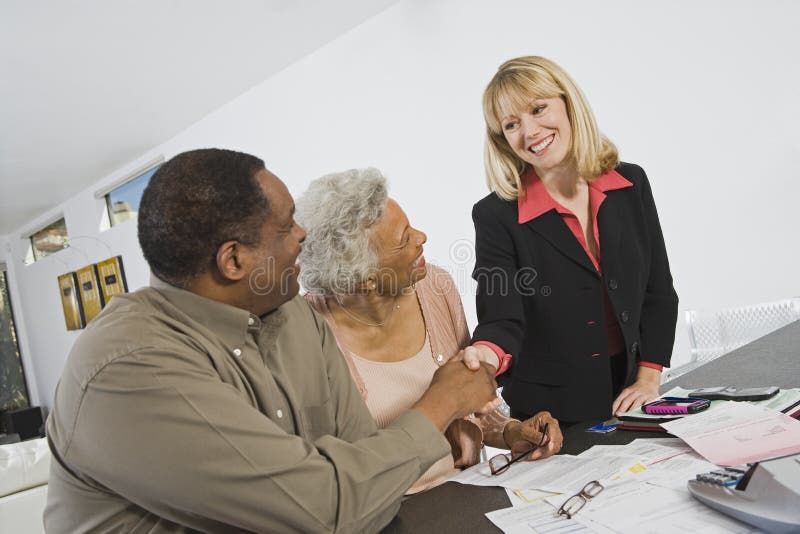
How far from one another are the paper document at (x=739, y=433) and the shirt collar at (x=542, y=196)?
74 centimetres

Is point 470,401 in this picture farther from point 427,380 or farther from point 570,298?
point 570,298

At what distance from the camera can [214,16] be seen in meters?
4.41

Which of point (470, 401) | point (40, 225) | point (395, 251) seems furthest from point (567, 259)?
point (40, 225)

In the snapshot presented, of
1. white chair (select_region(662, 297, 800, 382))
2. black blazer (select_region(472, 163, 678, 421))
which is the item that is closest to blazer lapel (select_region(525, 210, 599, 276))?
black blazer (select_region(472, 163, 678, 421))

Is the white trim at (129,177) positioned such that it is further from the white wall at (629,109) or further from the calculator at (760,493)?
the calculator at (760,493)

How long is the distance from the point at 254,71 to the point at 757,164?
416 cm

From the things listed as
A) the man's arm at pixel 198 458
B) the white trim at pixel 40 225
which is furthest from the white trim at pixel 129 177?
the man's arm at pixel 198 458

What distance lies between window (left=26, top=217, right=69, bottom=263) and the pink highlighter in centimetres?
1006

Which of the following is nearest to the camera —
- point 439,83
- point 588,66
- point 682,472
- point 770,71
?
point 682,472

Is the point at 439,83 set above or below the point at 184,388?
above

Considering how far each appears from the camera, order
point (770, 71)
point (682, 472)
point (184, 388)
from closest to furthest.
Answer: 1. point (184, 388)
2. point (682, 472)
3. point (770, 71)

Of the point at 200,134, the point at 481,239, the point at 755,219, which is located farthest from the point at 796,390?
the point at 200,134

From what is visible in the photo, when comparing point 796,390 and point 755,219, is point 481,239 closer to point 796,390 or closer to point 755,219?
point 796,390

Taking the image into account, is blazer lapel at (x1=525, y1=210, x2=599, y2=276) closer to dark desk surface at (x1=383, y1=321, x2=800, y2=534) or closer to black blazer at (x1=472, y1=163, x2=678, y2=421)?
black blazer at (x1=472, y1=163, x2=678, y2=421)
